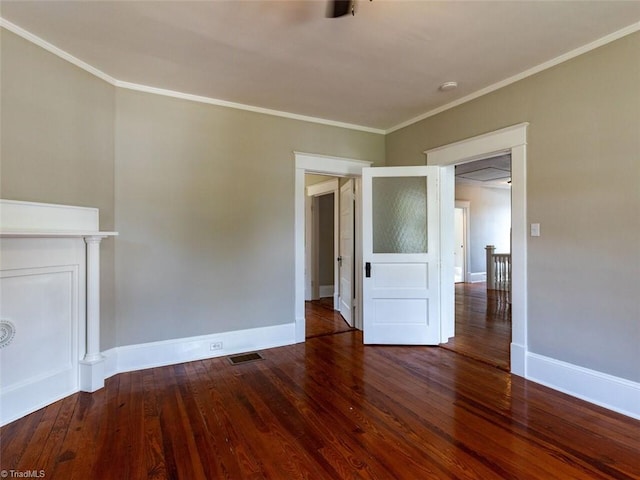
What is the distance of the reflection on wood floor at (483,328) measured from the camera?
11.4 ft

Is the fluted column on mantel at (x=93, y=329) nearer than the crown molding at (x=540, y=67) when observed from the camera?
No

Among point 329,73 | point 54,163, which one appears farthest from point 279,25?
point 54,163

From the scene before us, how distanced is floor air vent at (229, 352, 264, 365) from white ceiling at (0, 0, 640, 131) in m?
2.69

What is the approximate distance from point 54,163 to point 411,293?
3.56 metres

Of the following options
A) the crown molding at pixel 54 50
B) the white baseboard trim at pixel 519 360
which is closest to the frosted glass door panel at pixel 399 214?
the white baseboard trim at pixel 519 360

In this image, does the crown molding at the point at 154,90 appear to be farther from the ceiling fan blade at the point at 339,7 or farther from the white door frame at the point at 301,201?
the ceiling fan blade at the point at 339,7

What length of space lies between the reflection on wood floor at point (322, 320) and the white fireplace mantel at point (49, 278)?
2322 millimetres

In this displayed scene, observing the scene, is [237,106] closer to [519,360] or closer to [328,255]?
[519,360]

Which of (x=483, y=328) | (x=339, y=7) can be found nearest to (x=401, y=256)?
(x=483, y=328)

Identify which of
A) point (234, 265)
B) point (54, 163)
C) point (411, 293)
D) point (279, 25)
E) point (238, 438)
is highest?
point (279, 25)

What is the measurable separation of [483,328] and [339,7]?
4267 mm

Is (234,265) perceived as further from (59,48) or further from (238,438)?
(59,48)

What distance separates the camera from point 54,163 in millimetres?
2535

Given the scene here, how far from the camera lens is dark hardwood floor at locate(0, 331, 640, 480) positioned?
177 centimetres
